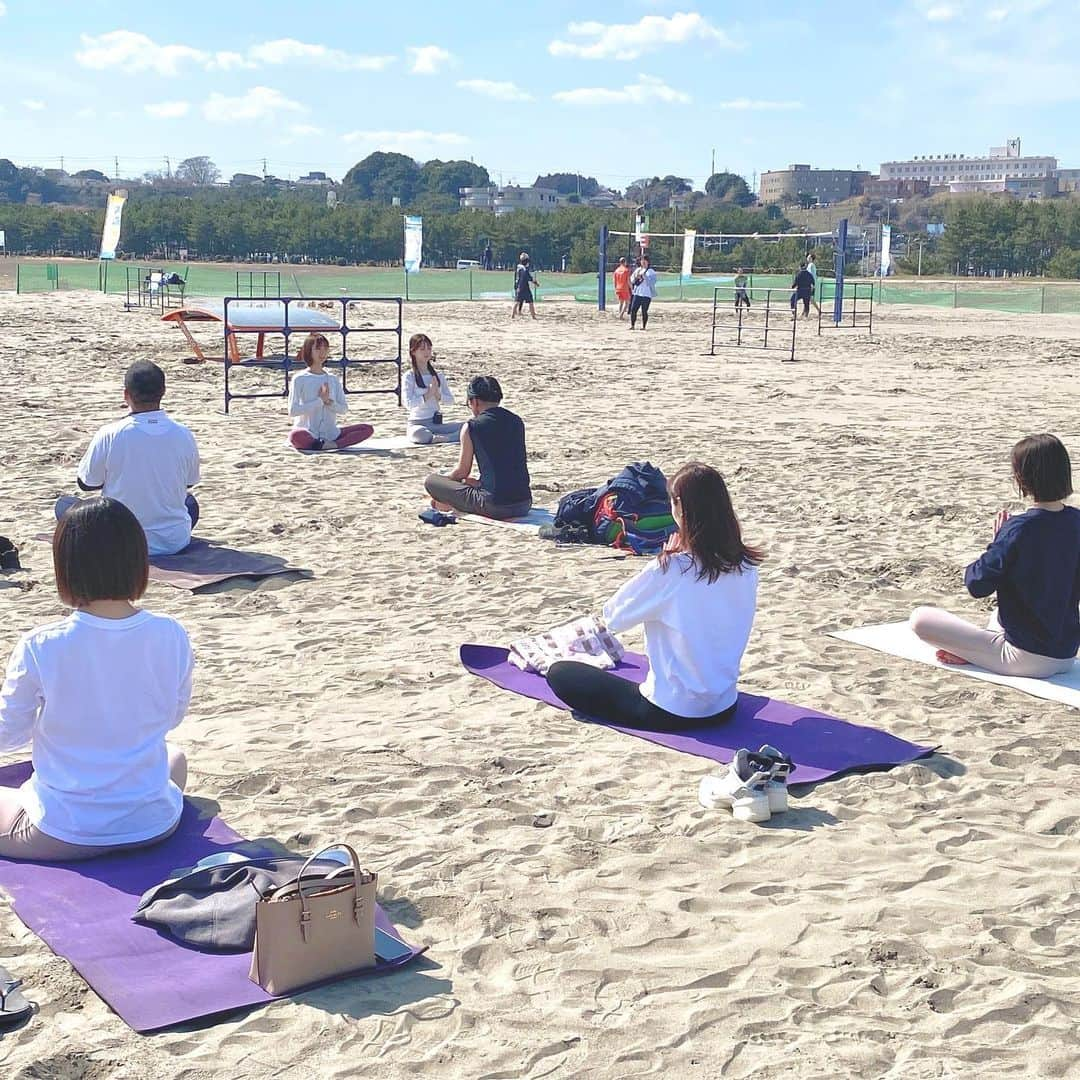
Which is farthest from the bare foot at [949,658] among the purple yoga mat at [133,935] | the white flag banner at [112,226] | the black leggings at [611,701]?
the white flag banner at [112,226]

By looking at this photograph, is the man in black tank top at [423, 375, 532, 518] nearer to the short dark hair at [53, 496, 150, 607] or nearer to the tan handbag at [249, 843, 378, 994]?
the short dark hair at [53, 496, 150, 607]

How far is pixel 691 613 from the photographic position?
493cm

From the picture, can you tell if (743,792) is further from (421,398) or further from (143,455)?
(421,398)

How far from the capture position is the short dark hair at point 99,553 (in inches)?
143

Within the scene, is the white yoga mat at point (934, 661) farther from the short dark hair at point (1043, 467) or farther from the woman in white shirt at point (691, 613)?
the woman in white shirt at point (691, 613)

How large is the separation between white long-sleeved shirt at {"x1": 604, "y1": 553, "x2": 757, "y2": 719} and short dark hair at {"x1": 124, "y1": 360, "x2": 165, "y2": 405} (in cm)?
355

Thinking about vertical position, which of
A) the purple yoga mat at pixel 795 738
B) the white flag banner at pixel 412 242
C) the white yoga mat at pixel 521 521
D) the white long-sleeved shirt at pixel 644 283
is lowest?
the purple yoga mat at pixel 795 738

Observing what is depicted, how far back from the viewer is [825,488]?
1044cm

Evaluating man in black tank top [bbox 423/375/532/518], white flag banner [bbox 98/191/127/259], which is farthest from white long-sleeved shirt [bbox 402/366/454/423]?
white flag banner [bbox 98/191/127/259]

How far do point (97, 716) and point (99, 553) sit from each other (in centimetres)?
45

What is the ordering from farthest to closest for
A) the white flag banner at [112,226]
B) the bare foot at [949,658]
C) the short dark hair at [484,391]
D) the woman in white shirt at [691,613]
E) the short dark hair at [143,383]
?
the white flag banner at [112,226] → the short dark hair at [484,391] → the short dark hair at [143,383] → the bare foot at [949,658] → the woman in white shirt at [691,613]

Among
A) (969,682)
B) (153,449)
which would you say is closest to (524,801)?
(969,682)

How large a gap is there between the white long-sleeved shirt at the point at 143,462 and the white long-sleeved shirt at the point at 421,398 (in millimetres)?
4419

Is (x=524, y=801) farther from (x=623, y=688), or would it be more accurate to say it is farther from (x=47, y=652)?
(x=47, y=652)
